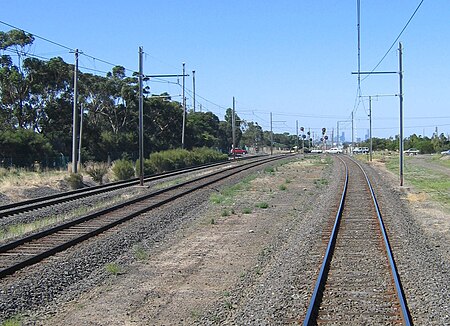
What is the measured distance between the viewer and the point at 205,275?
12.1 metres

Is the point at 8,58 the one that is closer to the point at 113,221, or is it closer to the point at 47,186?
the point at 47,186

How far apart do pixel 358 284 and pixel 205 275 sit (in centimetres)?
293

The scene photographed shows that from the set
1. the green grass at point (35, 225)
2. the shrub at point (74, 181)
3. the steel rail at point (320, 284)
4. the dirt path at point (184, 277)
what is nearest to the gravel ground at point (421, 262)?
the steel rail at point (320, 284)

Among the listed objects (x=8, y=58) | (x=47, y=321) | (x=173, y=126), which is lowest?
(x=47, y=321)

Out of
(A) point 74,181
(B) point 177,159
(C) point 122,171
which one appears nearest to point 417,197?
(A) point 74,181

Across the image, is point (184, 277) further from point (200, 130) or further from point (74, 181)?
point (200, 130)

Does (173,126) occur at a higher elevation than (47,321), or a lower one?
higher

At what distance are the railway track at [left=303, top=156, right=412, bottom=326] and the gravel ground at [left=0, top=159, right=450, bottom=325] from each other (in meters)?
0.24

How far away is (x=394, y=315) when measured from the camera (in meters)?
8.91

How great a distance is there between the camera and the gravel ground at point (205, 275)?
9.24 metres

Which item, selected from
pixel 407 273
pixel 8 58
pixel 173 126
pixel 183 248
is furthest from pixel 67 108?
pixel 407 273

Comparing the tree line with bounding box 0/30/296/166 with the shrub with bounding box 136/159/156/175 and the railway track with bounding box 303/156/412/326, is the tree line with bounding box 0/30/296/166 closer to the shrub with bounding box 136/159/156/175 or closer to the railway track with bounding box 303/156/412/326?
the shrub with bounding box 136/159/156/175

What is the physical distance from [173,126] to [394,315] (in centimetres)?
7875

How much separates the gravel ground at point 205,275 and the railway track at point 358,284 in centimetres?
24
